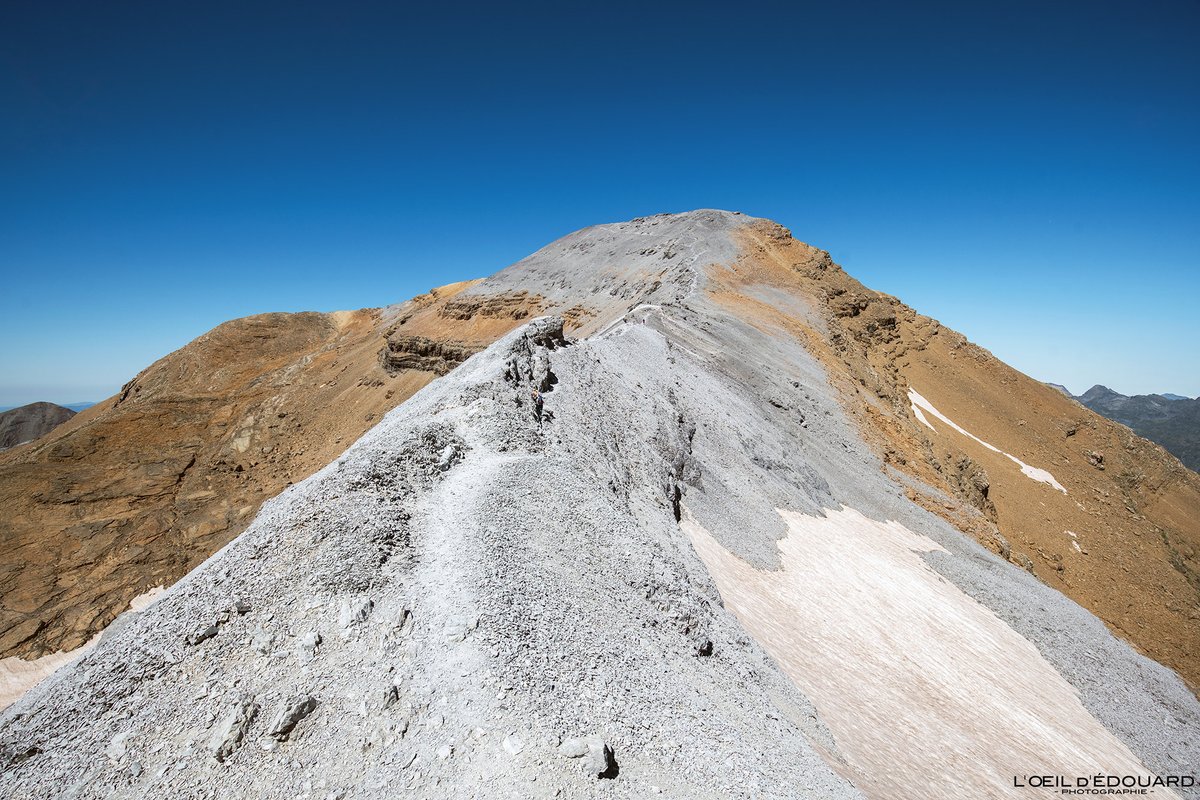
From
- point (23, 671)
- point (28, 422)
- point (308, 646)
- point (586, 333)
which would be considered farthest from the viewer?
point (28, 422)

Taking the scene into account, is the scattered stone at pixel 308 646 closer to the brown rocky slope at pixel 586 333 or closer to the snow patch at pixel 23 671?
the snow patch at pixel 23 671

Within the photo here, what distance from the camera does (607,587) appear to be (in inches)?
348

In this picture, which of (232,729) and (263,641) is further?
(263,641)

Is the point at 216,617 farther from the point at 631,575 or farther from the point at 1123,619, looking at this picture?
the point at 1123,619

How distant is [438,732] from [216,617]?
344 centimetres

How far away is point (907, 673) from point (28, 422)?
11186 centimetres

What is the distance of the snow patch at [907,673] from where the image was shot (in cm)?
1095

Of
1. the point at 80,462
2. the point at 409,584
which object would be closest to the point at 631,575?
the point at 409,584

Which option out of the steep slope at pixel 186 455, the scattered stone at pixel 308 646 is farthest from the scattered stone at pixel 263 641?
the steep slope at pixel 186 455

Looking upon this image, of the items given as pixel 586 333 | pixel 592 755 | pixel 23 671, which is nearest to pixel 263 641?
pixel 592 755

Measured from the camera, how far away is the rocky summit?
5.80 metres

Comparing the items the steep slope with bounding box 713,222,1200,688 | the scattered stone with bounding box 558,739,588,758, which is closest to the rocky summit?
the scattered stone with bounding box 558,739,588,758

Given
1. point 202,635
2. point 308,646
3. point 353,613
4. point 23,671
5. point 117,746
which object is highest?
point 353,613

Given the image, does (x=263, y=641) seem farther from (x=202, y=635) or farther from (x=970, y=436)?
(x=970, y=436)
